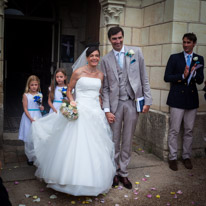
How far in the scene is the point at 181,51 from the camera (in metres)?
4.72

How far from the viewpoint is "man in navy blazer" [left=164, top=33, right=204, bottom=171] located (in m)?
4.39

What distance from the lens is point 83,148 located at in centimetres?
332

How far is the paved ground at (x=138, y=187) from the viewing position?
340cm

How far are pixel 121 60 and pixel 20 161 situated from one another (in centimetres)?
234

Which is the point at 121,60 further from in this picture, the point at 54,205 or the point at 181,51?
the point at 54,205

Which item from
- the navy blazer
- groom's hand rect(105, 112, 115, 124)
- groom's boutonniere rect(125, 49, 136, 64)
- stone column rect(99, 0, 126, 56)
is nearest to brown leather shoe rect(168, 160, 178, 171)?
the navy blazer

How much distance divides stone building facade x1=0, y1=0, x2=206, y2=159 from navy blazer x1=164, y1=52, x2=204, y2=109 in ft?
0.95

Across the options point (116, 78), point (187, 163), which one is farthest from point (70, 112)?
point (187, 163)

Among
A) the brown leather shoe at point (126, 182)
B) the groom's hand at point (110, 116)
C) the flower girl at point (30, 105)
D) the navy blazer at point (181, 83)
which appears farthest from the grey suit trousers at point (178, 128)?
the flower girl at point (30, 105)

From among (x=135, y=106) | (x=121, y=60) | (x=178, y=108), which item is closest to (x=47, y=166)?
(x=135, y=106)

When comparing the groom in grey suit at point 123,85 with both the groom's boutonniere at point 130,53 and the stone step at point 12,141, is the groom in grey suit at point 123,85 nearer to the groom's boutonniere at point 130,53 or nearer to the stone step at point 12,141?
the groom's boutonniere at point 130,53

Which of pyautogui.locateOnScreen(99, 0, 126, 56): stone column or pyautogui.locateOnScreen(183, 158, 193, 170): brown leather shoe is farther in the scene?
pyautogui.locateOnScreen(99, 0, 126, 56): stone column

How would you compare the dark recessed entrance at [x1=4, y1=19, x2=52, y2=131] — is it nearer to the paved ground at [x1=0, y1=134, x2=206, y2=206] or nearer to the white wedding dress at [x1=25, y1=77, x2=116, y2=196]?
the paved ground at [x1=0, y1=134, x2=206, y2=206]

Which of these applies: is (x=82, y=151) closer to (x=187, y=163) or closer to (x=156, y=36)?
(x=187, y=163)
